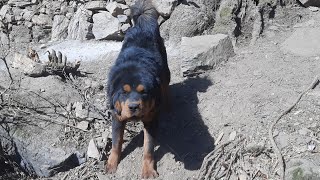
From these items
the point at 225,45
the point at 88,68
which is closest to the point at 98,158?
the point at 88,68

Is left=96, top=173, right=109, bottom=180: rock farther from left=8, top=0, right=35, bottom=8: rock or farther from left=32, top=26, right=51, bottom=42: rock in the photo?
left=8, top=0, right=35, bottom=8: rock

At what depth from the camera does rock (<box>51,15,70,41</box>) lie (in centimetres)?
845

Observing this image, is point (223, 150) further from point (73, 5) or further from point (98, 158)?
point (73, 5)

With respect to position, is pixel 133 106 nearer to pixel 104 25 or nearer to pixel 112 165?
pixel 112 165

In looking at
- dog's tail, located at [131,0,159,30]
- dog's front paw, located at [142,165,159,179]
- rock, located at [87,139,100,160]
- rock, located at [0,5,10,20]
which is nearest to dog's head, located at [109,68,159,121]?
Result: dog's front paw, located at [142,165,159,179]

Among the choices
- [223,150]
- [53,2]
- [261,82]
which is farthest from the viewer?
[53,2]

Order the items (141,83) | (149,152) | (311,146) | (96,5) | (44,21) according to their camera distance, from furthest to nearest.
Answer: (44,21) < (96,5) < (149,152) < (311,146) < (141,83)

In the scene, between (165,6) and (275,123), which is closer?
(275,123)

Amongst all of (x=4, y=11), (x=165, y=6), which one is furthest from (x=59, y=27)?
(x=165, y=6)

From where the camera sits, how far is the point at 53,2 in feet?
28.3

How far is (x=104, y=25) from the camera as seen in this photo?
8078 millimetres

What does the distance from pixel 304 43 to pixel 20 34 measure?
4.58 m

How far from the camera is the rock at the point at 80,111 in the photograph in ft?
21.3

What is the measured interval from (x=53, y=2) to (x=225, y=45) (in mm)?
3135
